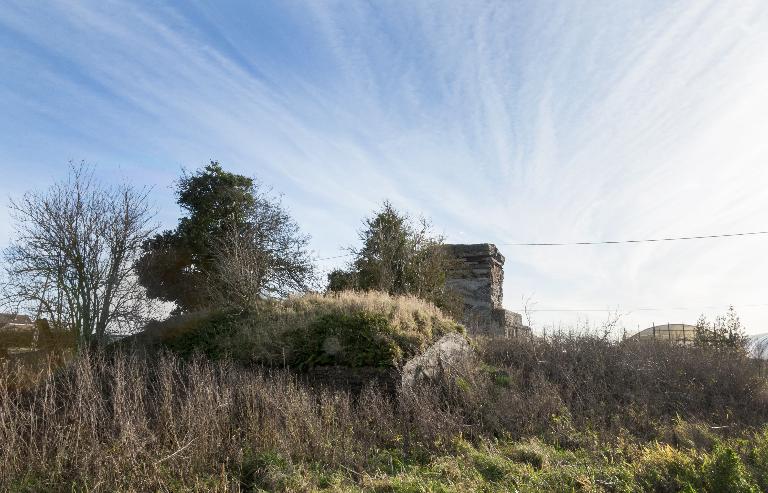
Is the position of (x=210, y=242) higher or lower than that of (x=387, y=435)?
higher

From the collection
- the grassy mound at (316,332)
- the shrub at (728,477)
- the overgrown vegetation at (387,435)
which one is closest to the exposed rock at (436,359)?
the grassy mound at (316,332)

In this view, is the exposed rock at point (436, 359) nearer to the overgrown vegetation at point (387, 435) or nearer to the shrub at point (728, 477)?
the overgrown vegetation at point (387, 435)

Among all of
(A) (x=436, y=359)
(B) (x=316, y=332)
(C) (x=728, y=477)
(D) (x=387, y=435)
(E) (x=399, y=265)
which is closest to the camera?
(C) (x=728, y=477)

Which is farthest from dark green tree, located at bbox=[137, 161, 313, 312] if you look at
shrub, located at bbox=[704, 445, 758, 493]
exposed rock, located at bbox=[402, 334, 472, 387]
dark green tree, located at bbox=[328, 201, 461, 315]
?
shrub, located at bbox=[704, 445, 758, 493]

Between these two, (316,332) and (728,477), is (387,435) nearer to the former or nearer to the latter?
(316,332)

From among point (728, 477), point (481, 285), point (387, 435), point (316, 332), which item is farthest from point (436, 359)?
point (481, 285)

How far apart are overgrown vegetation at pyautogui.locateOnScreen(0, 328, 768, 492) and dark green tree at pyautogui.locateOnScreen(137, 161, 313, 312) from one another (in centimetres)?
935

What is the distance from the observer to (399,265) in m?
18.8

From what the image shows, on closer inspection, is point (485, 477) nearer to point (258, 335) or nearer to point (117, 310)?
point (258, 335)

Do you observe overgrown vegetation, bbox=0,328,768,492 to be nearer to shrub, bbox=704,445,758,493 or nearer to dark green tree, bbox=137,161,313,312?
shrub, bbox=704,445,758,493

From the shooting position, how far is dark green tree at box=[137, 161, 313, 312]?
65.8 feet

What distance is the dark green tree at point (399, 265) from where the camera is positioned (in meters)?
18.4

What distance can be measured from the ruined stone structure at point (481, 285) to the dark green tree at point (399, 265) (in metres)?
0.77

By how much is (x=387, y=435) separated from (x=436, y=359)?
3362mm
